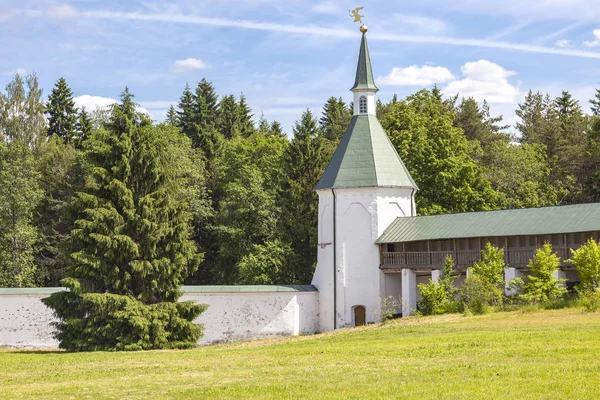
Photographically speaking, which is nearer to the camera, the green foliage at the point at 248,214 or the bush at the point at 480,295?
the bush at the point at 480,295

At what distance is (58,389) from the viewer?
1588 centimetres

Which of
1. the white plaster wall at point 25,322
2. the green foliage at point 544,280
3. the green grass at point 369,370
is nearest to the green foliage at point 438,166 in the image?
the green foliage at point 544,280

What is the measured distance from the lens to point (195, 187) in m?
50.0

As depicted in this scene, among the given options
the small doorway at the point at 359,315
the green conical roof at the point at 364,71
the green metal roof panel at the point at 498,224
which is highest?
the green conical roof at the point at 364,71

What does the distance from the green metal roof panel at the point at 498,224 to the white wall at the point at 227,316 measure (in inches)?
188

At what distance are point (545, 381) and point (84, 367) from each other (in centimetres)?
1104

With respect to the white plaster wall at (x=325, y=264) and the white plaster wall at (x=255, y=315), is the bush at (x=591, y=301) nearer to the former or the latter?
the white plaster wall at (x=325, y=264)

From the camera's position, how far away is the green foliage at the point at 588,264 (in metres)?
28.4

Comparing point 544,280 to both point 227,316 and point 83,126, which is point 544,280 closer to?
point 227,316

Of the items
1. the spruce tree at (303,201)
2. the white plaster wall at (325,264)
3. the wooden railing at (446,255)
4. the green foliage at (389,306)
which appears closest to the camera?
the wooden railing at (446,255)

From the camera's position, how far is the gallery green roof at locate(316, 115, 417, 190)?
121 feet

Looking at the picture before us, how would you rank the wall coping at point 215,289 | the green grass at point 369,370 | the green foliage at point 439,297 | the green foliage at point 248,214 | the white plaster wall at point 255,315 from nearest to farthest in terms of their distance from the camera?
the green grass at point 369,370 → the green foliage at point 439,297 → the wall coping at point 215,289 → the white plaster wall at point 255,315 → the green foliage at point 248,214

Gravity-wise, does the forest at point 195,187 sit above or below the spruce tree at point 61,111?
below

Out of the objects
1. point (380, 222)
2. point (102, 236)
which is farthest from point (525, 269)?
point (102, 236)
